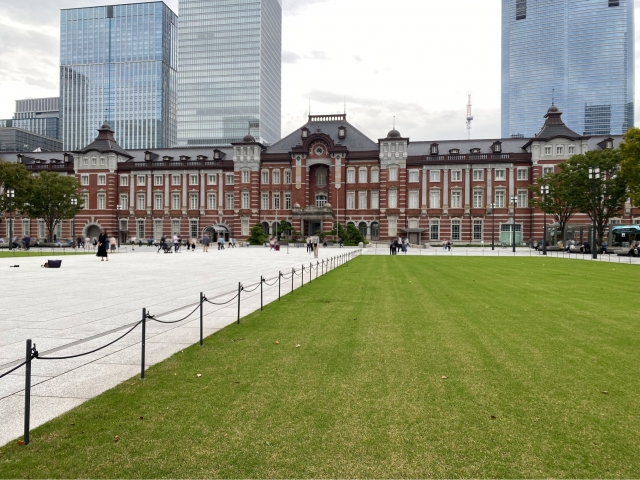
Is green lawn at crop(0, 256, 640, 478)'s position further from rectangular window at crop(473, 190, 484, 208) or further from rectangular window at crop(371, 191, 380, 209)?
rectangular window at crop(371, 191, 380, 209)

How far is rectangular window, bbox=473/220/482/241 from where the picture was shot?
2672 inches

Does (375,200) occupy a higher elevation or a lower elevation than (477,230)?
higher

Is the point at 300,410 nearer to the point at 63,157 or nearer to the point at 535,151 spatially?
the point at 535,151

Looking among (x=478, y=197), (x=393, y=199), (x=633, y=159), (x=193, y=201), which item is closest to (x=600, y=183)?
(x=633, y=159)

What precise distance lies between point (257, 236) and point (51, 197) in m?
26.9

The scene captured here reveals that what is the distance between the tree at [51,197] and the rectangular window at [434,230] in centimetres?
4999

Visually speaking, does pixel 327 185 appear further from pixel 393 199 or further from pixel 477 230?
pixel 477 230

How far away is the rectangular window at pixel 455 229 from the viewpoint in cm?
6850

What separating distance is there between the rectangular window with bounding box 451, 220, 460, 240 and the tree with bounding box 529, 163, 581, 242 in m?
14.1

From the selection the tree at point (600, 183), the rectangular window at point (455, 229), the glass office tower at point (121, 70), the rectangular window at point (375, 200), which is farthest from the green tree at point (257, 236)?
the glass office tower at point (121, 70)

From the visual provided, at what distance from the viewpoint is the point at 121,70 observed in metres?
159

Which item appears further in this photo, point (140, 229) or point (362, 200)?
point (140, 229)

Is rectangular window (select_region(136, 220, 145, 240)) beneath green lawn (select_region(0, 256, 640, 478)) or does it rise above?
above

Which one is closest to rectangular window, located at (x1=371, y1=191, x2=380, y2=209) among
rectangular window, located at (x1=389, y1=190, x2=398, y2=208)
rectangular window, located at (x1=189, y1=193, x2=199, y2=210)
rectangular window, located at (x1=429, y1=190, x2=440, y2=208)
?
rectangular window, located at (x1=389, y1=190, x2=398, y2=208)
